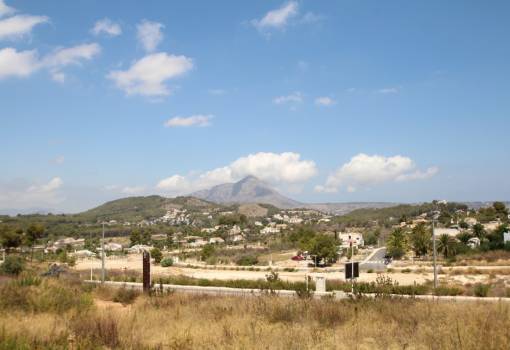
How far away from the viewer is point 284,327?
33.3ft

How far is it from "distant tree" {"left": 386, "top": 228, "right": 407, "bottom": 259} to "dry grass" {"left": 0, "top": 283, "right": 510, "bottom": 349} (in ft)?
249

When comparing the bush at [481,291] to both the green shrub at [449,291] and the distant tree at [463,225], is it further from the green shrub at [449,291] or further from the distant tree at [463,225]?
the distant tree at [463,225]

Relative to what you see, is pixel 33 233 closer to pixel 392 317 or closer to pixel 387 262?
pixel 387 262

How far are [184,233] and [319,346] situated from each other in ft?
484

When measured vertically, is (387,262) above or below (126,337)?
below

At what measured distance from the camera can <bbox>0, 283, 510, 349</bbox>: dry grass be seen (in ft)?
27.5

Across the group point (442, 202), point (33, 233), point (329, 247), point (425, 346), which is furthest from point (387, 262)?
point (442, 202)

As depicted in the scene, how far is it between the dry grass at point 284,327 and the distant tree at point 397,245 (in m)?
76.0

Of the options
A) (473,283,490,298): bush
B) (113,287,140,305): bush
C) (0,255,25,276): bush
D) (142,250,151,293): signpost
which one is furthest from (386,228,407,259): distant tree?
(113,287,140,305): bush

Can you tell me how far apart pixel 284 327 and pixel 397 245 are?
82006 millimetres

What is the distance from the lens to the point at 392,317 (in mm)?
11016

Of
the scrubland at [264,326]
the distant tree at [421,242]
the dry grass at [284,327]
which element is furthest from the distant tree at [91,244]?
the dry grass at [284,327]

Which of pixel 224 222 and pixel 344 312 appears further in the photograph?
pixel 224 222

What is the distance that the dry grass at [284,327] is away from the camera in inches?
330
